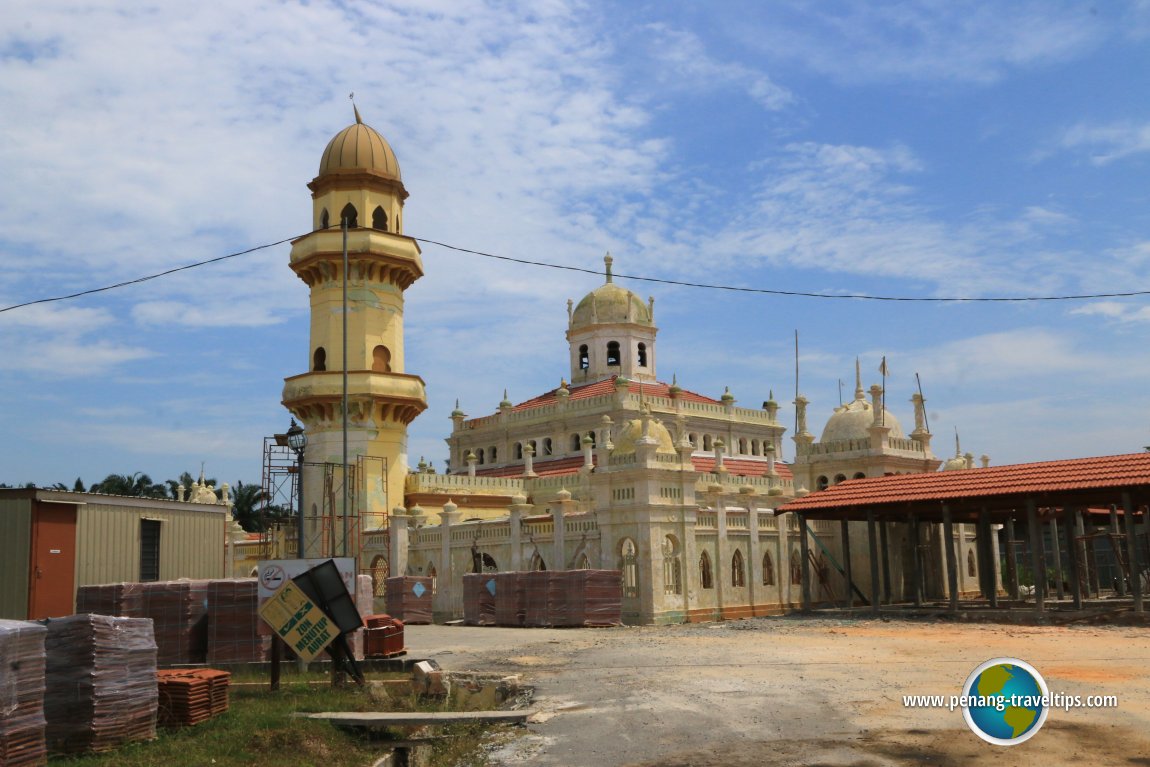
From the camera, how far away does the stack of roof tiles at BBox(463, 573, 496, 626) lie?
102ft

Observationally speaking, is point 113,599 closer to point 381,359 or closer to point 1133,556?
point 1133,556

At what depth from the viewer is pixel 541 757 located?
1167cm

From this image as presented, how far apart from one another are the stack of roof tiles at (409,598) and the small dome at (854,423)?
16579 millimetres

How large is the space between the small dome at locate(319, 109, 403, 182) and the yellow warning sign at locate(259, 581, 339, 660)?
1202 inches

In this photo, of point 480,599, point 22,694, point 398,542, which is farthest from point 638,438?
point 22,694

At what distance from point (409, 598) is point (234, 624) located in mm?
14228

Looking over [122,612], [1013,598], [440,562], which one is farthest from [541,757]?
[1013,598]

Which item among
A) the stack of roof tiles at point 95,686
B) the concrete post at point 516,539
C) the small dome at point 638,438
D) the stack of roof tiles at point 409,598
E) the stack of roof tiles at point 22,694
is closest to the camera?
the stack of roof tiles at point 22,694

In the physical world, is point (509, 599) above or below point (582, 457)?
below

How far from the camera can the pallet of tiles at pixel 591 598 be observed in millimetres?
28578

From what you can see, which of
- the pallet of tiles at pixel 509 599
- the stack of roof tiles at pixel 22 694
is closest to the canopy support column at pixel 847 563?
the pallet of tiles at pixel 509 599

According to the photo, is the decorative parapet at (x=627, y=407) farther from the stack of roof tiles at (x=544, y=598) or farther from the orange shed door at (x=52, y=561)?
the orange shed door at (x=52, y=561)

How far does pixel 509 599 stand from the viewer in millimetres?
30156

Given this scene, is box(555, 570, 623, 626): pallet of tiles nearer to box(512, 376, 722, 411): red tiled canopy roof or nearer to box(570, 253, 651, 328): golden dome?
box(512, 376, 722, 411): red tiled canopy roof
